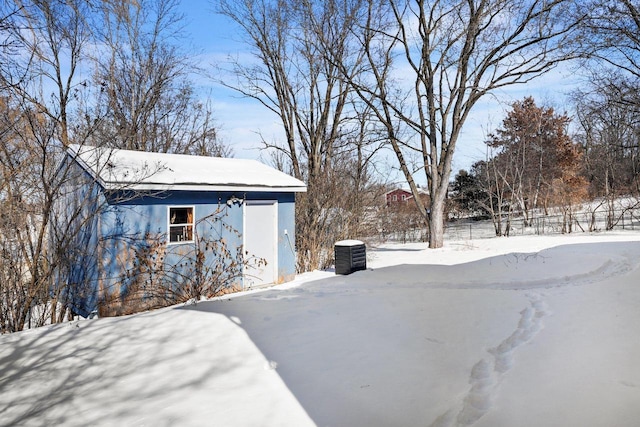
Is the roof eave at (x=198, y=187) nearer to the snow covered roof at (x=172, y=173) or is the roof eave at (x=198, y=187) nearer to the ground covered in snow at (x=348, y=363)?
the snow covered roof at (x=172, y=173)

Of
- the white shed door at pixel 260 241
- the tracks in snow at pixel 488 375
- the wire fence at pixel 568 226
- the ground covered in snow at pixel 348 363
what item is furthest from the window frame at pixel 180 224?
the wire fence at pixel 568 226

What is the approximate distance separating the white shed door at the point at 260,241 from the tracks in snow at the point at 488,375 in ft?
16.7

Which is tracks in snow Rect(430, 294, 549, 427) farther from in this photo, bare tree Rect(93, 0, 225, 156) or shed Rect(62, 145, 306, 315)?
bare tree Rect(93, 0, 225, 156)

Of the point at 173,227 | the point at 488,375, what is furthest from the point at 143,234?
the point at 488,375

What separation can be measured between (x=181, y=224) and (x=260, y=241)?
1.75m

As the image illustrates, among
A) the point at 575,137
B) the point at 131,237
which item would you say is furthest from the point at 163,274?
the point at 575,137

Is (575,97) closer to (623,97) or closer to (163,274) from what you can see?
(623,97)

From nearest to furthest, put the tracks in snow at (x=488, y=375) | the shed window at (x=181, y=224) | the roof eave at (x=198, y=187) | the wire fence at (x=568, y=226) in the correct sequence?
the tracks in snow at (x=488, y=375), the roof eave at (x=198, y=187), the shed window at (x=181, y=224), the wire fence at (x=568, y=226)

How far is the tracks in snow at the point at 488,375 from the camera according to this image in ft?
9.18

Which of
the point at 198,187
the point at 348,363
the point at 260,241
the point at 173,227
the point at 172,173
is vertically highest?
the point at 172,173

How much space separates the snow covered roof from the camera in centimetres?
653

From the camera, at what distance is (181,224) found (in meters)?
7.38

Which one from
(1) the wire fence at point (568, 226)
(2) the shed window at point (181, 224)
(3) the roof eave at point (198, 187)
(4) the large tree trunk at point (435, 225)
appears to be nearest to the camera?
(3) the roof eave at point (198, 187)

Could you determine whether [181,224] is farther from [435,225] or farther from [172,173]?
[435,225]
